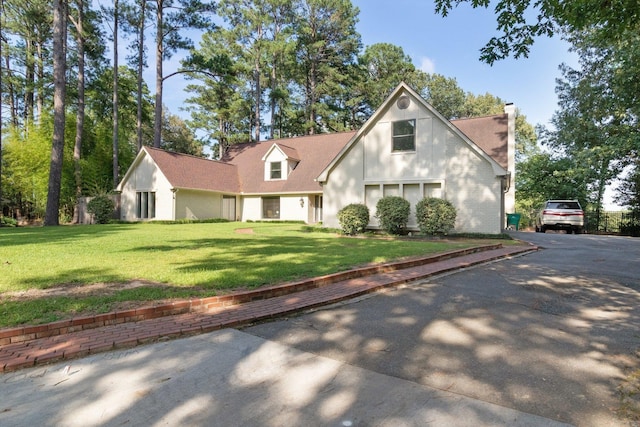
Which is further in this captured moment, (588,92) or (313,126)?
(313,126)

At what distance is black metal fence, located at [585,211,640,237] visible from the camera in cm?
2105

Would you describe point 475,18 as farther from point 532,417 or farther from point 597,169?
point 597,169

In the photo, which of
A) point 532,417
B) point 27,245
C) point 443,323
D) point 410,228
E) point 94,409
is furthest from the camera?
point 410,228

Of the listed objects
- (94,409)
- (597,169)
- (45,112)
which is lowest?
(94,409)

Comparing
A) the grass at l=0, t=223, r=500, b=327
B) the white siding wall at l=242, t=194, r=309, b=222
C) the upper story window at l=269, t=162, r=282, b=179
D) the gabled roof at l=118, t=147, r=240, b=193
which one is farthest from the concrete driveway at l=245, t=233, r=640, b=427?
the gabled roof at l=118, t=147, r=240, b=193

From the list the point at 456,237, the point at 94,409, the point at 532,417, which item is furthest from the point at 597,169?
the point at 94,409

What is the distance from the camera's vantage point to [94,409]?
2.49m

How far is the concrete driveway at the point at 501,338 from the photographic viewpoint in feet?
8.76

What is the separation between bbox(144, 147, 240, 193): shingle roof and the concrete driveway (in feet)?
68.1

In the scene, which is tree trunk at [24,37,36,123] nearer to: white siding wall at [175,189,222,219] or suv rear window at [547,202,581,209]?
white siding wall at [175,189,222,219]

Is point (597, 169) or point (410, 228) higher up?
point (597, 169)

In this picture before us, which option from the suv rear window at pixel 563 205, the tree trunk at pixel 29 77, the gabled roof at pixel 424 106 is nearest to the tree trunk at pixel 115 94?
the tree trunk at pixel 29 77

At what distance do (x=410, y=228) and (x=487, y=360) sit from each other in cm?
1338

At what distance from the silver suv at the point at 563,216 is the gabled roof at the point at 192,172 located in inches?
789
